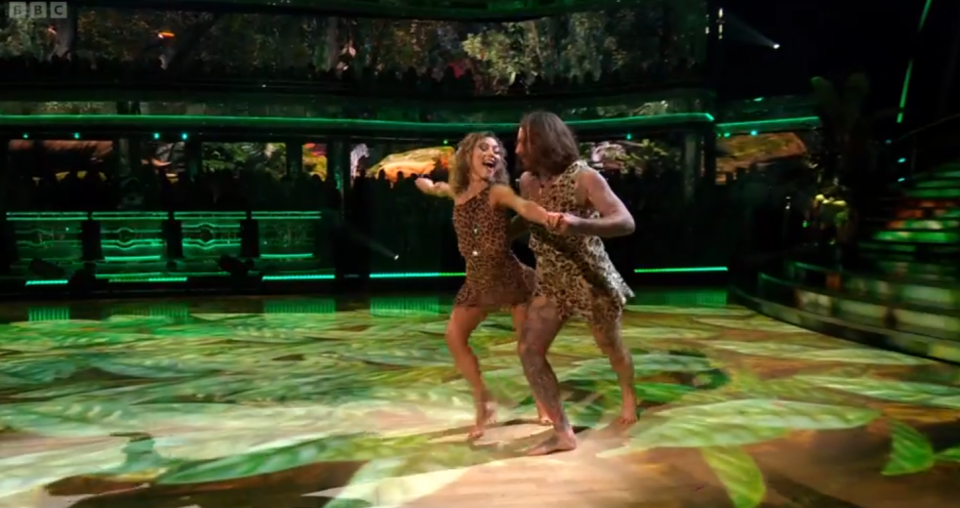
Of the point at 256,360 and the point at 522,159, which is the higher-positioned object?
the point at 522,159

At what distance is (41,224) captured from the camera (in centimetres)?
1116

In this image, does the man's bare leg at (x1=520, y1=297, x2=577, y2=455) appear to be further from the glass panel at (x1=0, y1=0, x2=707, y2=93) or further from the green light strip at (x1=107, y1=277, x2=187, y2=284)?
the glass panel at (x1=0, y1=0, x2=707, y2=93)

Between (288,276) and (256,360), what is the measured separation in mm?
5599

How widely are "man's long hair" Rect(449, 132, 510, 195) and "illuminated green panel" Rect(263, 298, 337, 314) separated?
18.8 ft

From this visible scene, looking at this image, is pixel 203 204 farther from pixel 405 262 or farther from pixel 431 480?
pixel 431 480

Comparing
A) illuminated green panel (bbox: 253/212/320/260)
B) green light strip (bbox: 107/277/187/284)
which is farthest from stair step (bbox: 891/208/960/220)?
green light strip (bbox: 107/277/187/284)

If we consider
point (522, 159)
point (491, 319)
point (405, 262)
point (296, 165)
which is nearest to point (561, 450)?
point (522, 159)

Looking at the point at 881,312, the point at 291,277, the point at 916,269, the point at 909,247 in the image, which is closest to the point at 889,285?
the point at 881,312

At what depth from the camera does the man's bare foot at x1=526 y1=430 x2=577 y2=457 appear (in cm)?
358

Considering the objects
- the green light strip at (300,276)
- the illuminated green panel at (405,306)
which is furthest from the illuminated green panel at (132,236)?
the illuminated green panel at (405,306)

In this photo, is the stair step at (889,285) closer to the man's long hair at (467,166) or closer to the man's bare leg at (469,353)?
the man's bare leg at (469,353)

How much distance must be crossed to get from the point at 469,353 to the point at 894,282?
16.4 ft

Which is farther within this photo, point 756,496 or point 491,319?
point 491,319

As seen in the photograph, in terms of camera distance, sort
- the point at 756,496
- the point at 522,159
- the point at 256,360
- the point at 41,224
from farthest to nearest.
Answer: the point at 41,224 < the point at 256,360 < the point at 522,159 < the point at 756,496
